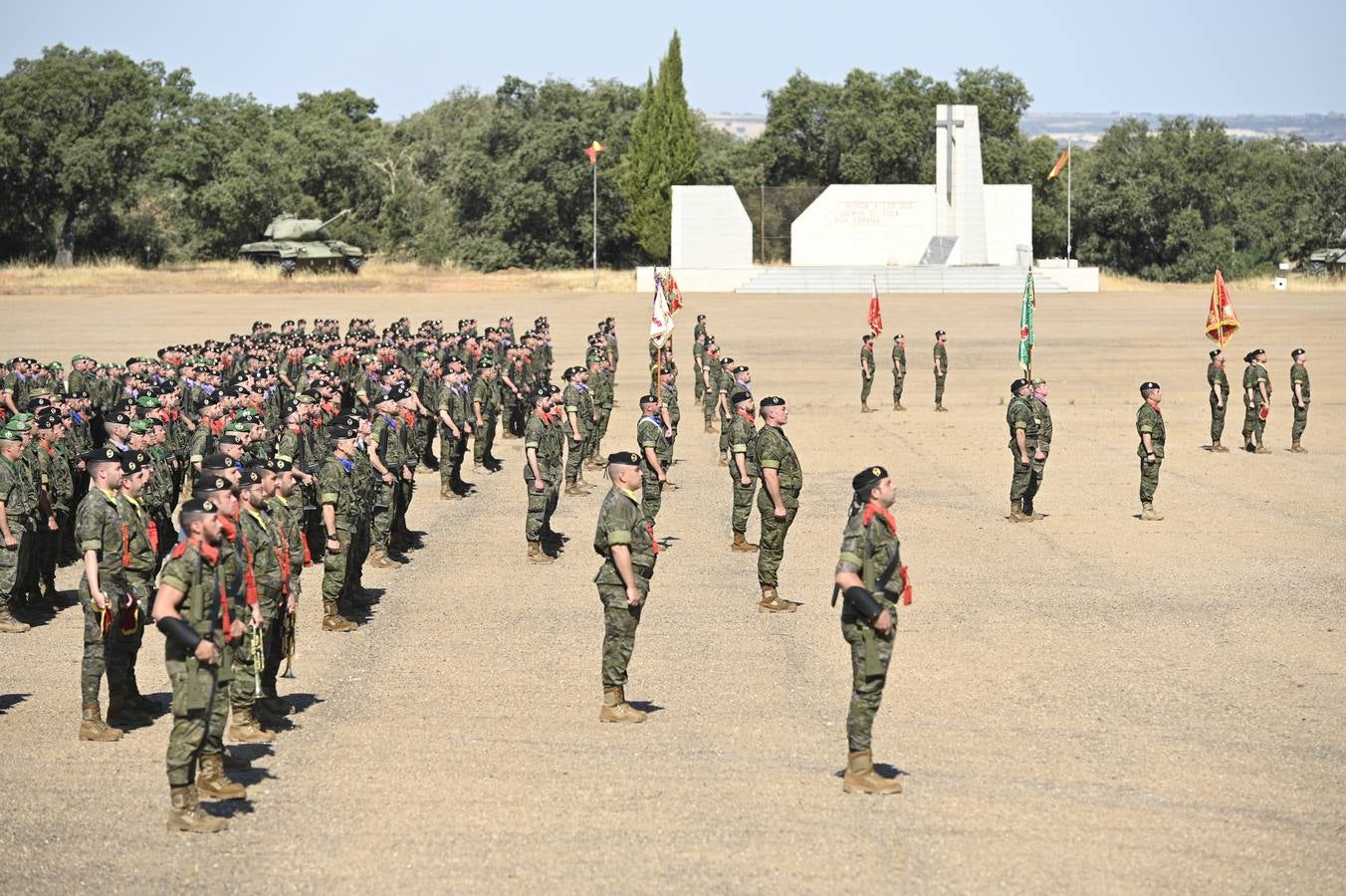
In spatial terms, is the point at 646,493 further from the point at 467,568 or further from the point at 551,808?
the point at 551,808

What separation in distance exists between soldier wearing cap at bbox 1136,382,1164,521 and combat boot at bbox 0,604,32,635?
1183 centimetres

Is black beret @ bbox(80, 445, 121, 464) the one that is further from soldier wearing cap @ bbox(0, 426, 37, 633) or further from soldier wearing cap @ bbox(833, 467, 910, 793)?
soldier wearing cap @ bbox(833, 467, 910, 793)

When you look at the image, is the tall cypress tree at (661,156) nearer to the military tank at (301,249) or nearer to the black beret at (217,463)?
the military tank at (301,249)

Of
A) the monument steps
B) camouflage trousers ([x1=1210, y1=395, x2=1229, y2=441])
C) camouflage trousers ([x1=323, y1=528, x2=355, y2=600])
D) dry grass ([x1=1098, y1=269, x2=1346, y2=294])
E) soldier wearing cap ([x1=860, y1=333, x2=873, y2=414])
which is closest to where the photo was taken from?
camouflage trousers ([x1=323, y1=528, x2=355, y2=600])

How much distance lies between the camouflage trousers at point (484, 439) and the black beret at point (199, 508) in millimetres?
13214

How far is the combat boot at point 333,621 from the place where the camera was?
13.4 meters

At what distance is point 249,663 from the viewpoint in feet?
33.1

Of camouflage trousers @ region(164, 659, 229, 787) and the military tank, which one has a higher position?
the military tank

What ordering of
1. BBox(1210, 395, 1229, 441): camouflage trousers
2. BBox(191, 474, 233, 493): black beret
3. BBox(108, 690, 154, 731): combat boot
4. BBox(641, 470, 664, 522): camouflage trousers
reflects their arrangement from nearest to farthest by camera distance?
1. BBox(191, 474, 233, 493): black beret
2. BBox(108, 690, 154, 731): combat boot
3. BBox(641, 470, 664, 522): camouflage trousers
4. BBox(1210, 395, 1229, 441): camouflage trousers

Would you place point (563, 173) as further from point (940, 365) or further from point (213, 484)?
point (213, 484)

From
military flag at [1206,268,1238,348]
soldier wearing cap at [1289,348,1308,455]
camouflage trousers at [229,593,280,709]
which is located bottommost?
camouflage trousers at [229,593,280,709]

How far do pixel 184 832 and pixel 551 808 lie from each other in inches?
77.1

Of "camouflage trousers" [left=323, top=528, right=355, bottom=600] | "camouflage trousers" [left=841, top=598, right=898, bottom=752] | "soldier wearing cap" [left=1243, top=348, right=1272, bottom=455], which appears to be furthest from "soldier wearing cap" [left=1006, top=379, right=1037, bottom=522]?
"camouflage trousers" [left=841, top=598, right=898, bottom=752]

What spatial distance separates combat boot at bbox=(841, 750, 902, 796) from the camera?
9.16 metres
